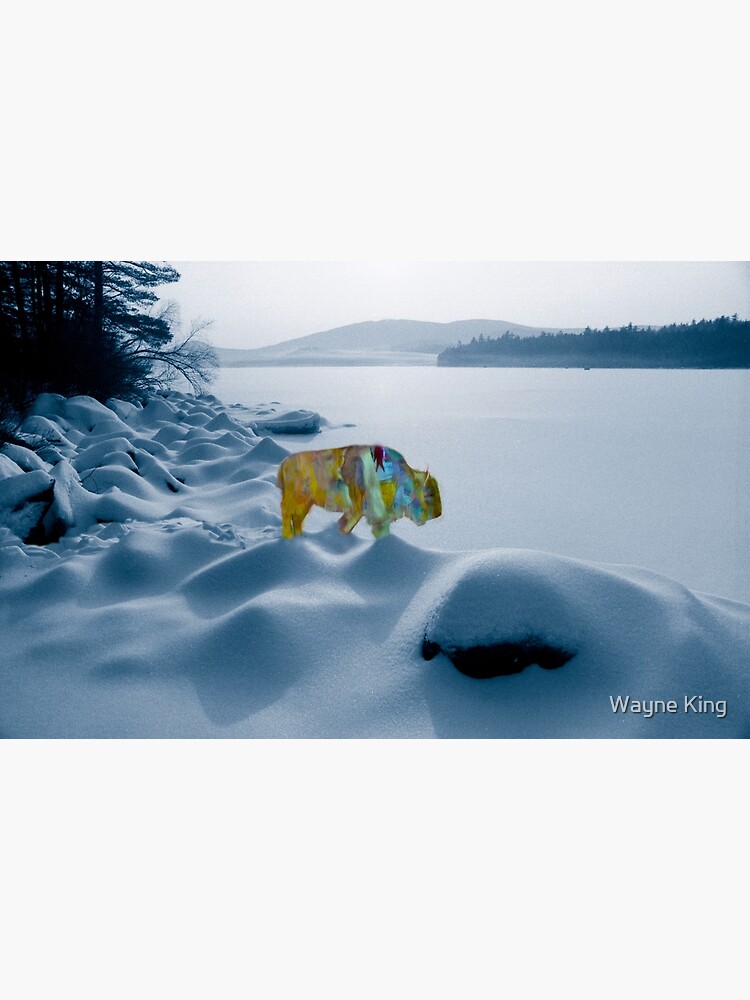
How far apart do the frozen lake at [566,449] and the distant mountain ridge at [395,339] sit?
0.20 feet

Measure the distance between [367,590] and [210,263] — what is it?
52.1 inches

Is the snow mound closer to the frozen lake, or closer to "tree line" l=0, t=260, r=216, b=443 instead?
the frozen lake

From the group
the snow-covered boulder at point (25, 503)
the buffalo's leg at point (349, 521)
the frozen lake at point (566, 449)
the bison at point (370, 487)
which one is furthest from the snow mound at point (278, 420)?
the snow-covered boulder at point (25, 503)

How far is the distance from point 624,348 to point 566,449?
454 mm

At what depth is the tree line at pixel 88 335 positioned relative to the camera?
258cm

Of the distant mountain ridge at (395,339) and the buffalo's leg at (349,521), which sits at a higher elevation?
the distant mountain ridge at (395,339)

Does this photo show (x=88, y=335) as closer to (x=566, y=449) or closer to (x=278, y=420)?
(x=278, y=420)

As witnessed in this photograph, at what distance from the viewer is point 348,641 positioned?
Answer: 6.37 ft

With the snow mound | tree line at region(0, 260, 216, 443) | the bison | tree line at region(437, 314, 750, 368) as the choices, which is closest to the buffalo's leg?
the bison

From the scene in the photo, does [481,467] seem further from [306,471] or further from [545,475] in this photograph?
[306,471]

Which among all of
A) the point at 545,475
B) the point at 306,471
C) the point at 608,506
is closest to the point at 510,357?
the point at 545,475

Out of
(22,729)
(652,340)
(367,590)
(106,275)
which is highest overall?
(106,275)

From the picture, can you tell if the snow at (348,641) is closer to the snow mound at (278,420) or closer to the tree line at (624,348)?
the snow mound at (278,420)

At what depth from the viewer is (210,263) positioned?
236 centimetres
